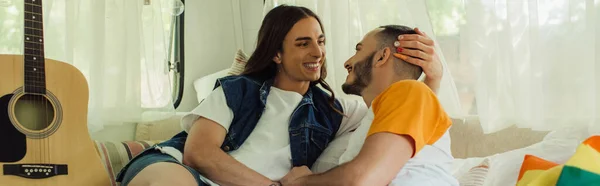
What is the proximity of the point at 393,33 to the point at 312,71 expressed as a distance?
343mm

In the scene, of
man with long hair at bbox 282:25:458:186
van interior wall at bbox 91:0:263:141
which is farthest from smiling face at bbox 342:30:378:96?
van interior wall at bbox 91:0:263:141

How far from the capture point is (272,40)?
1965mm

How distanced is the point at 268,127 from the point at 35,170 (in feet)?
2.35

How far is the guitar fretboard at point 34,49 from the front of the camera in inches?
69.5

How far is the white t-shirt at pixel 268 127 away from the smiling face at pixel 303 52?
3.1 inches

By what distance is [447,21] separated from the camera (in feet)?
6.88

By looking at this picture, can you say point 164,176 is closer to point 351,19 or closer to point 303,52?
point 303,52

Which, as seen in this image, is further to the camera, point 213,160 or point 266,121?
point 266,121

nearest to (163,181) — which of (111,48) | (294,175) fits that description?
(294,175)

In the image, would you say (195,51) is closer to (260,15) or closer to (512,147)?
(260,15)

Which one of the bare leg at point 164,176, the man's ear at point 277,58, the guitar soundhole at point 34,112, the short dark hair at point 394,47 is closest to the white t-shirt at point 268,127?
the man's ear at point 277,58

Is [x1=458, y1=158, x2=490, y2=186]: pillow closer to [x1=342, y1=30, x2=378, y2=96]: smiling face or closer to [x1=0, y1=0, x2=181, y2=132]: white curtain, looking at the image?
[x1=342, y1=30, x2=378, y2=96]: smiling face

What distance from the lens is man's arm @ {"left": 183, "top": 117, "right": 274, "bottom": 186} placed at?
64.3 inches

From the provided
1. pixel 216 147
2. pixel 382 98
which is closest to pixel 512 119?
pixel 382 98
